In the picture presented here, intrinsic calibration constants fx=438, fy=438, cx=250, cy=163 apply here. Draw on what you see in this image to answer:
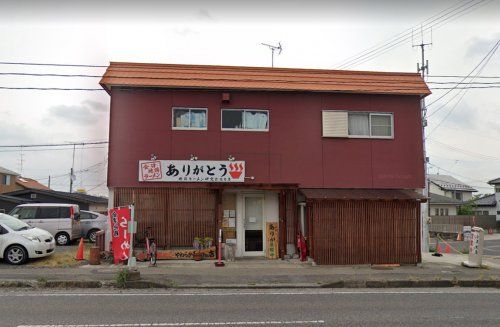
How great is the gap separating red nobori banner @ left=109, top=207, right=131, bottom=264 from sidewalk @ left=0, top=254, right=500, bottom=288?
17.5 inches

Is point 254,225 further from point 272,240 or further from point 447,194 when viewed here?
point 447,194

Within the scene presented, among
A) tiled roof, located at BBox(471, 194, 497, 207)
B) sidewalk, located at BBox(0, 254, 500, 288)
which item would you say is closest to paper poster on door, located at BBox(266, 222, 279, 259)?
sidewalk, located at BBox(0, 254, 500, 288)

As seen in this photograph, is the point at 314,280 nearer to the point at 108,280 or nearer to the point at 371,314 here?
the point at 371,314

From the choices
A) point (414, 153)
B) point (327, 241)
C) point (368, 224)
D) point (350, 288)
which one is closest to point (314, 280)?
point (350, 288)

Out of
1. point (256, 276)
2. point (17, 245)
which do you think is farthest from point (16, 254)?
point (256, 276)

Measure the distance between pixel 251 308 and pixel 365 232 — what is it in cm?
697

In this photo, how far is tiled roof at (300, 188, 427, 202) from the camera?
14.1m

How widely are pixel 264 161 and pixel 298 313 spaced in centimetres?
775

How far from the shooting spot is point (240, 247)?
15.1 metres

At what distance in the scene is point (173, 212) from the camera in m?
14.6

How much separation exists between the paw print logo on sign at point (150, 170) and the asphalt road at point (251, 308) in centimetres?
522

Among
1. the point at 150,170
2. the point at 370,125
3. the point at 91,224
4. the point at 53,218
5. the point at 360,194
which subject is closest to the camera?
the point at 150,170

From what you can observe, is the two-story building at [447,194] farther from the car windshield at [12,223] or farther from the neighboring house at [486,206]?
the car windshield at [12,223]

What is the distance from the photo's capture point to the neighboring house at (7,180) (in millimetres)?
42844
